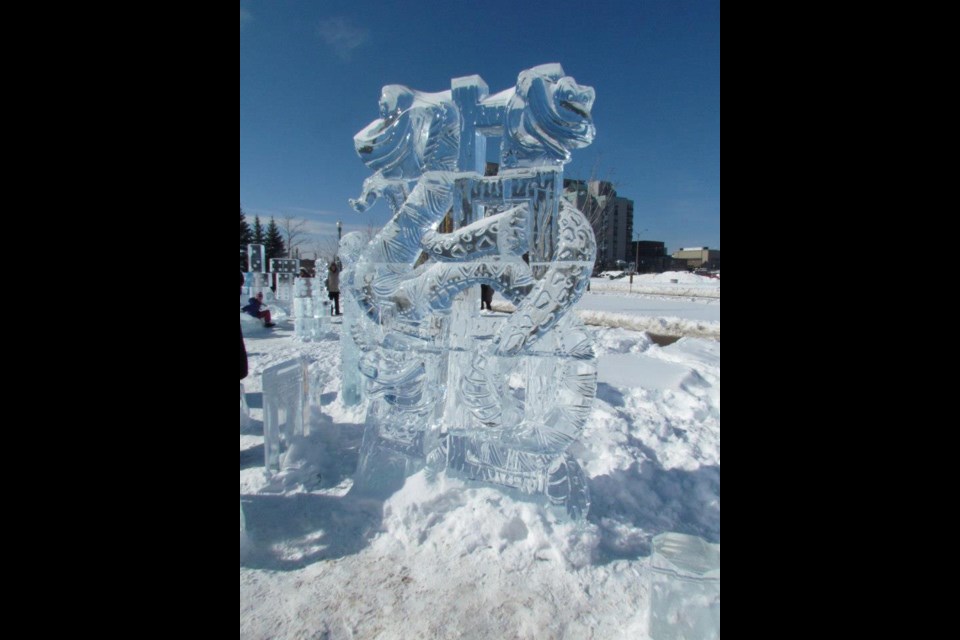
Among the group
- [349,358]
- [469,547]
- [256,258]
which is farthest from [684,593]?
[256,258]

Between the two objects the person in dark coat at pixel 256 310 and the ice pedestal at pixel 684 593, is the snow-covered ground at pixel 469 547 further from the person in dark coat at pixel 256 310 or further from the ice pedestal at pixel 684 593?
the person in dark coat at pixel 256 310

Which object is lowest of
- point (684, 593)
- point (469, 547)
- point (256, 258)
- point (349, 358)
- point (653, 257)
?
point (469, 547)

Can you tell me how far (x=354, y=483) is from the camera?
3051 millimetres

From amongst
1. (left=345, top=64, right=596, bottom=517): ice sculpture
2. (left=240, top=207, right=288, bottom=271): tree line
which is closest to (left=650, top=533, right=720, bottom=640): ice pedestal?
(left=345, top=64, right=596, bottom=517): ice sculpture

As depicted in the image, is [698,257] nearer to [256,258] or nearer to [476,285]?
[256,258]

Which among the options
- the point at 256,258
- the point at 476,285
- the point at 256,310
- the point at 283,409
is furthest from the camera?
the point at 256,258

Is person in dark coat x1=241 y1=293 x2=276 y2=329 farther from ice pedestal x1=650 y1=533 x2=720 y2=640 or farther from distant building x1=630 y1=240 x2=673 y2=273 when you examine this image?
distant building x1=630 y1=240 x2=673 y2=273

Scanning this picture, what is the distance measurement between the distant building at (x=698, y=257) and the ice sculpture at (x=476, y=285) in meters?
47.2

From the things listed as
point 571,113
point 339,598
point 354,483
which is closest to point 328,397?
point 354,483

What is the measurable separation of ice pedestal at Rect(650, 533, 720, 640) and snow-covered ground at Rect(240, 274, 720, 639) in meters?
0.17

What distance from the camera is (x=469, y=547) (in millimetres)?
2381

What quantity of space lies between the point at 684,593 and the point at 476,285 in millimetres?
1998
